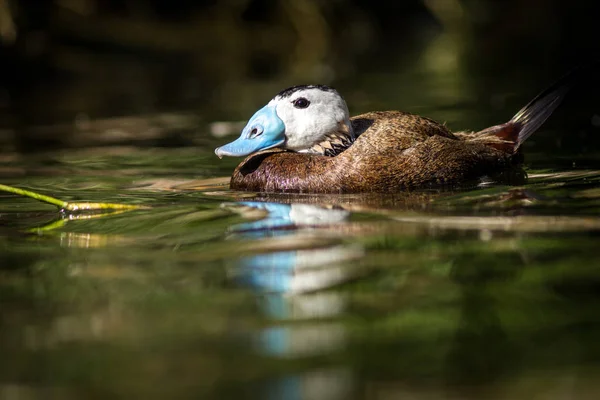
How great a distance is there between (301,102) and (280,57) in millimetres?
12095

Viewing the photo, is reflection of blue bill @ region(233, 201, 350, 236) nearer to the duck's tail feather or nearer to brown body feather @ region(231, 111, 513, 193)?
brown body feather @ region(231, 111, 513, 193)

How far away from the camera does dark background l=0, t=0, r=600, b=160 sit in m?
11.2

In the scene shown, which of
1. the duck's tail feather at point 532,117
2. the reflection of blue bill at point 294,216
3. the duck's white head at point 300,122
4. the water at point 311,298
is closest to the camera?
the water at point 311,298

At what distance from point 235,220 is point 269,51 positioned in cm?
1461

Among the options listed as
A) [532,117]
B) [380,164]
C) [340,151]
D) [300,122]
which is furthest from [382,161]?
[532,117]

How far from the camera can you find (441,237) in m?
4.44

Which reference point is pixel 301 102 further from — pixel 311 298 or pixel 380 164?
pixel 311 298

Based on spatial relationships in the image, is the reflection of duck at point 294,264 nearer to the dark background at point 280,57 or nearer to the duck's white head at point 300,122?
the duck's white head at point 300,122

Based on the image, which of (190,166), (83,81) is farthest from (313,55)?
(190,166)

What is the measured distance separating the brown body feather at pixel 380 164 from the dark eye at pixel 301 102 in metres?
0.30

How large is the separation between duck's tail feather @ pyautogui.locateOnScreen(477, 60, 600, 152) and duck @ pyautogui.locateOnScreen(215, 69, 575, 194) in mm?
256

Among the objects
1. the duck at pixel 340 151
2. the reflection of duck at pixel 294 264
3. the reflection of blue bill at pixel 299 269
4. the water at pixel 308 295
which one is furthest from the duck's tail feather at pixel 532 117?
the reflection of blue bill at pixel 299 269

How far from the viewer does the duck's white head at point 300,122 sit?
6254 mm

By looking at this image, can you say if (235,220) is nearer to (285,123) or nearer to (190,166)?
(285,123)
